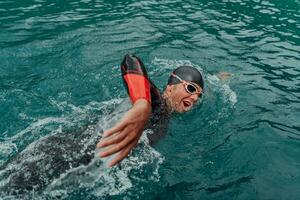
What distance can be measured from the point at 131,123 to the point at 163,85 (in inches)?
203

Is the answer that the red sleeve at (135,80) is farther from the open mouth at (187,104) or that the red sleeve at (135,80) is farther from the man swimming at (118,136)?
the open mouth at (187,104)

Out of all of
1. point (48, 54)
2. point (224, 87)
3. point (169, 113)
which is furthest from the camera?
point (48, 54)

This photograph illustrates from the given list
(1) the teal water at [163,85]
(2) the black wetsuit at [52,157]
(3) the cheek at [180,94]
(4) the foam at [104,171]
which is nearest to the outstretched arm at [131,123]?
(2) the black wetsuit at [52,157]

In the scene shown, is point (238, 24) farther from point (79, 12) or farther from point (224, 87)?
point (79, 12)

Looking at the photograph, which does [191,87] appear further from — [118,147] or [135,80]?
[118,147]

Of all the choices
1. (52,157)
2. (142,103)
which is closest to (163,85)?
(52,157)

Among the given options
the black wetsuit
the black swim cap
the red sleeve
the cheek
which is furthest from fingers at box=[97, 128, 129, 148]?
the black swim cap

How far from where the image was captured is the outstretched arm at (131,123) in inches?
142

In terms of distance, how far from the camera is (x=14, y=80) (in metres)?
8.46

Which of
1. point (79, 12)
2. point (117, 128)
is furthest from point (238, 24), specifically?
point (117, 128)

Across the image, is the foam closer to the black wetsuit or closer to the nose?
the black wetsuit

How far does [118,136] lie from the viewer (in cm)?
364

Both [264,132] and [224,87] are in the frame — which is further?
[224,87]

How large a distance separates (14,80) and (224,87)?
4.76 m
